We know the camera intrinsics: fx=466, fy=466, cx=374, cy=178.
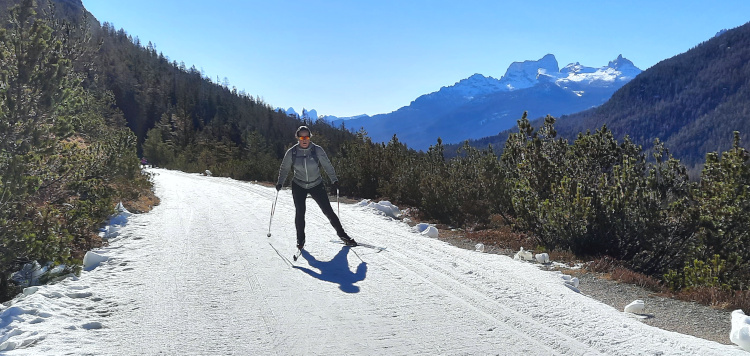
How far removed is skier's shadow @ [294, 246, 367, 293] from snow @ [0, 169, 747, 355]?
0.01 meters

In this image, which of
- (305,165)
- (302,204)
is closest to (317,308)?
(302,204)

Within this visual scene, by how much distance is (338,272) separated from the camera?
623 cm

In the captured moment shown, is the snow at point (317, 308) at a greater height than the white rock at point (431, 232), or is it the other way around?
the white rock at point (431, 232)

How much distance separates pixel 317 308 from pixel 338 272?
1455 mm

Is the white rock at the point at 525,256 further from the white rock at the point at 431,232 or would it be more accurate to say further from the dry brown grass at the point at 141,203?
the dry brown grass at the point at 141,203

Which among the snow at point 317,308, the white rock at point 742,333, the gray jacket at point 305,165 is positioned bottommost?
the snow at point 317,308

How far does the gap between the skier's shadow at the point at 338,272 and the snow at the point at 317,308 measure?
15 mm

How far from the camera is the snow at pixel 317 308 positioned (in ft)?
12.6

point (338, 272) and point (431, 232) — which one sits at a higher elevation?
point (431, 232)

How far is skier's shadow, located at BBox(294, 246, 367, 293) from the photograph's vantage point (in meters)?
5.66

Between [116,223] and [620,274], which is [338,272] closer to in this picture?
[620,274]

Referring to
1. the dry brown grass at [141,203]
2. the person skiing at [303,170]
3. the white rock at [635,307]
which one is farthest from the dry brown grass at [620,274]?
the dry brown grass at [141,203]

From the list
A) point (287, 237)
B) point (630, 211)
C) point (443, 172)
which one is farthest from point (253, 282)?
point (443, 172)

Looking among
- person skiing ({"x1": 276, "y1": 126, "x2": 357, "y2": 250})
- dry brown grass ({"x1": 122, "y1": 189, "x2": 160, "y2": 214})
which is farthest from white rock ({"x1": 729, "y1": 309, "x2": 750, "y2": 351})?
dry brown grass ({"x1": 122, "y1": 189, "x2": 160, "y2": 214})
